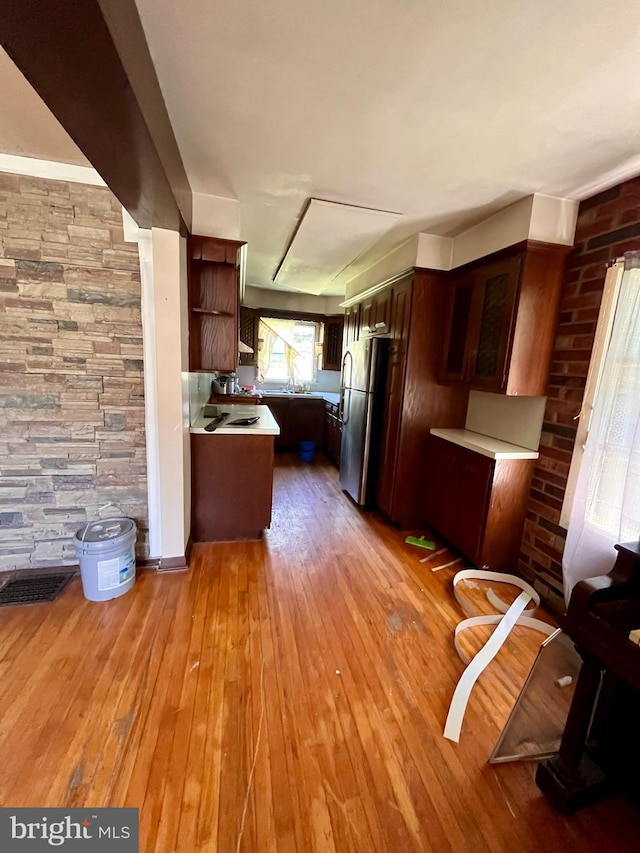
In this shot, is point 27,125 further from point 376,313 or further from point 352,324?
point 352,324

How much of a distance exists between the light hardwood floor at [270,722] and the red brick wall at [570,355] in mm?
597

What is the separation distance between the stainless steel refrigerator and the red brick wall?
137 centimetres

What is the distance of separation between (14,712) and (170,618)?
66 centimetres

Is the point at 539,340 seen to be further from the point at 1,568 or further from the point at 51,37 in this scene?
the point at 1,568

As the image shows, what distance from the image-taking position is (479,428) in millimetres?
2838

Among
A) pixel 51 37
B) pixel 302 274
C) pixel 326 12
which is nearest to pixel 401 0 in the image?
pixel 326 12

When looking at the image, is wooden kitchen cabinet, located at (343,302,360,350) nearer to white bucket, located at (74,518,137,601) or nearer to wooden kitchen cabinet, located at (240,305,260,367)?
wooden kitchen cabinet, located at (240,305,260,367)

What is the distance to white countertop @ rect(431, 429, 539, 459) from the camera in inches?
88.4

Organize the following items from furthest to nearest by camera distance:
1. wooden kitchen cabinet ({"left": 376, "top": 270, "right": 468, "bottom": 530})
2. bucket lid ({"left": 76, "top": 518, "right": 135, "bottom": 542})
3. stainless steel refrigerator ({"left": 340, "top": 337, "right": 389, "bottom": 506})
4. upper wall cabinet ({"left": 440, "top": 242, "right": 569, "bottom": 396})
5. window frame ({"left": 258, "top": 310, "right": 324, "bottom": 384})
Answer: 1. window frame ({"left": 258, "top": 310, "right": 324, "bottom": 384})
2. stainless steel refrigerator ({"left": 340, "top": 337, "right": 389, "bottom": 506})
3. wooden kitchen cabinet ({"left": 376, "top": 270, "right": 468, "bottom": 530})
4. upper wall cabinet ({"left": 440, "top": 242, "right": 569, "bottom": 396})
5. bucket lid ({"left": 76, "top": 518, "right": 135, "bottom": 542})

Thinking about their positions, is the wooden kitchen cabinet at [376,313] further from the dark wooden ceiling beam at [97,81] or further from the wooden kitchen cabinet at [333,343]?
the dark wooden ceiling beam at [97,81]

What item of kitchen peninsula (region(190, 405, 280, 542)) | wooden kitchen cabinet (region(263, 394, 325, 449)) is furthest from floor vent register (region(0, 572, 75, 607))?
wooden kitchen cabinet (region(263, 394, 325, 449))

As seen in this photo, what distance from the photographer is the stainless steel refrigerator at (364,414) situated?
3.17 metres

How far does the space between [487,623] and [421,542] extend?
899 millimetres

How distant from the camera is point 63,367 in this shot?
2.00m
